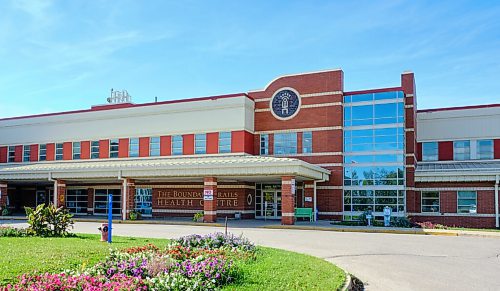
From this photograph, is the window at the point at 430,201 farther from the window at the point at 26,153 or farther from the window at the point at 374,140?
the window at the point at 26,153

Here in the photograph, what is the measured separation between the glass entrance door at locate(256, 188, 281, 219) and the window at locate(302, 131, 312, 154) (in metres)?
3.55

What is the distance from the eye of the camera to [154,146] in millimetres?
37844

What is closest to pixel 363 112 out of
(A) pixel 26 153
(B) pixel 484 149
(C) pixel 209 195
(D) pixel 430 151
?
(D) pixel 430 151

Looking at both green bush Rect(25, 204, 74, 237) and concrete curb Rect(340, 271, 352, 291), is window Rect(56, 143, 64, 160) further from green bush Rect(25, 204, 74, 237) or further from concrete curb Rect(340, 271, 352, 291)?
concrete curb Rect(340, 271, 352, 291)

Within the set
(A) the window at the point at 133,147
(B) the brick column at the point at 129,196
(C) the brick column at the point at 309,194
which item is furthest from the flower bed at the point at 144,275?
(A) the window at the point at 133,147

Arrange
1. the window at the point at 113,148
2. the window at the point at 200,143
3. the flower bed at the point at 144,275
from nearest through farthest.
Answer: the flower bed at the point at 144,275, the window at the point at 200,143, the window at the point at 113,148

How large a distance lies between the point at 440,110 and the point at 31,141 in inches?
1299

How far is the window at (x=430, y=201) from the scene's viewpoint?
32406 mm

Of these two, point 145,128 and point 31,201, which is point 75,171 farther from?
point 31,201

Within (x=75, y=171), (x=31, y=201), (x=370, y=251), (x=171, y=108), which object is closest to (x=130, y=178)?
(x=75, y=171)

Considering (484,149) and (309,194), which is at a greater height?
(484,149)

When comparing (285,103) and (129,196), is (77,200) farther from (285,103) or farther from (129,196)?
(285,103)

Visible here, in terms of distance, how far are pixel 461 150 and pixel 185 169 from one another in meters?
19.8

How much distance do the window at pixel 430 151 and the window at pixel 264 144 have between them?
1190 centimetres
